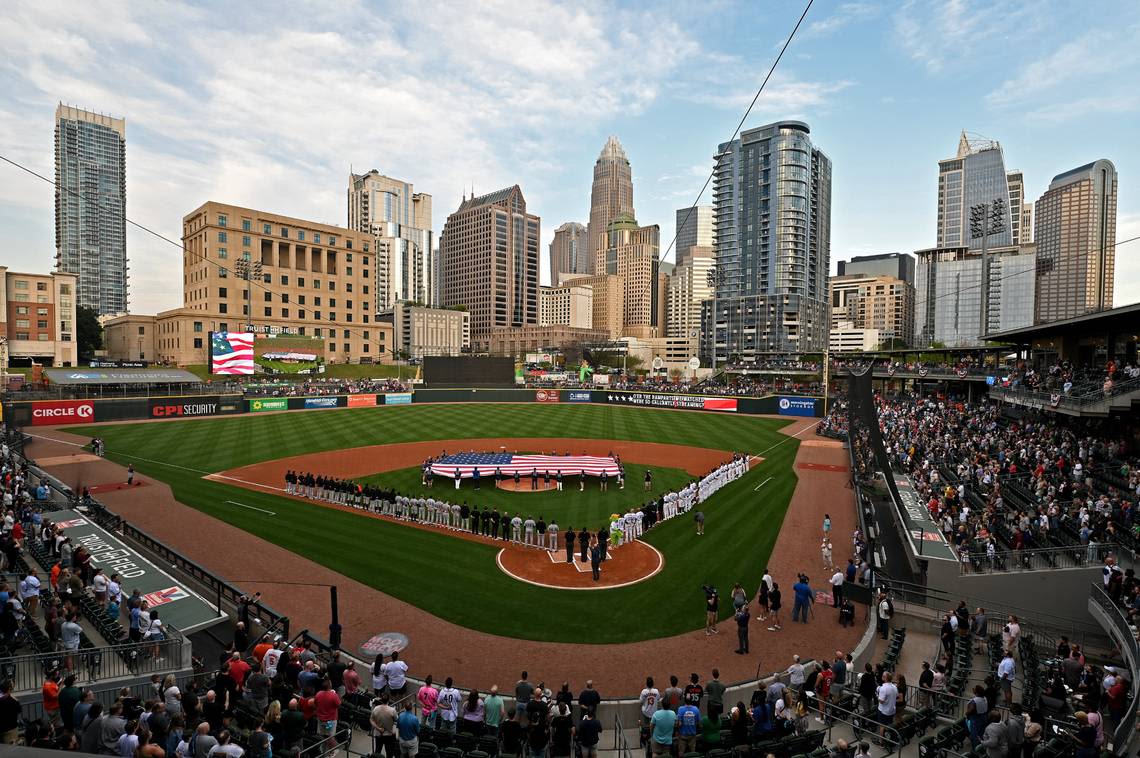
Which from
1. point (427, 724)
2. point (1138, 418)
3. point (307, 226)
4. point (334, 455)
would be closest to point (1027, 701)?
point (427, 724)

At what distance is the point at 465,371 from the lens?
66125mm

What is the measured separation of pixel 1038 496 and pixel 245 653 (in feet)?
80.3

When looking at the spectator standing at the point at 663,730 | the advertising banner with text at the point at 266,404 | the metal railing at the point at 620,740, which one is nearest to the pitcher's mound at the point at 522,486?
the metal railing at the point at 620,740

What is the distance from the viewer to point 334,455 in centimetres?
3606

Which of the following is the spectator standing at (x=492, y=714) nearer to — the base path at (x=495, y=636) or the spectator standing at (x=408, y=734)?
the spectator standing at (x=408, y=734)

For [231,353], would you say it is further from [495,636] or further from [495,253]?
[495,253]

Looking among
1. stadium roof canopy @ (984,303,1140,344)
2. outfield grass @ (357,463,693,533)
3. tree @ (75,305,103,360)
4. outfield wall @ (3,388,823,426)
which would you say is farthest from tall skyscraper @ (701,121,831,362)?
tree @ (75,305,103,360)

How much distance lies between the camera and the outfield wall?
146 feet

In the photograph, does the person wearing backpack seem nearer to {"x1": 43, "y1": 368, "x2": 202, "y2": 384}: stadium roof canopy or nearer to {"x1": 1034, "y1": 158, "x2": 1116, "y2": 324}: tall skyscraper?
{"x1": 43, "y1": 368, "x2": 202, "y2": 384}: stadium roof canopy

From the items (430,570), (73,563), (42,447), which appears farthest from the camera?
(42,447)

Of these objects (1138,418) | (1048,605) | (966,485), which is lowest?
(1048,605)

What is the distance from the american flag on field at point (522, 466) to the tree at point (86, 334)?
8410 cm

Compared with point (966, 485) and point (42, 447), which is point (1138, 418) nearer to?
point (966, 485)

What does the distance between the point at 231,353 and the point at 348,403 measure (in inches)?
459
